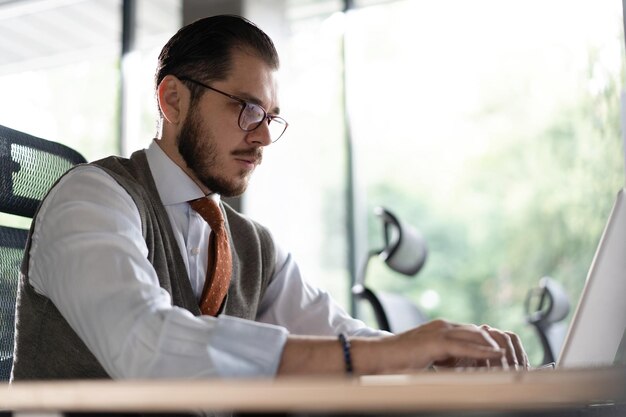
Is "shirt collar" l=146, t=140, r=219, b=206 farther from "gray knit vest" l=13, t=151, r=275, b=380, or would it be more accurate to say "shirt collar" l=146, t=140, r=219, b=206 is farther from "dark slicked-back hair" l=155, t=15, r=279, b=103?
"dark slicked-back hair" l=155, t=15, r=279, b=103

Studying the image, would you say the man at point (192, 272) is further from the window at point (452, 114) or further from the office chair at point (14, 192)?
the window at point (452, 114)

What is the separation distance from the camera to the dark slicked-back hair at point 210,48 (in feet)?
5.41

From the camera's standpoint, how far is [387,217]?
3049mm

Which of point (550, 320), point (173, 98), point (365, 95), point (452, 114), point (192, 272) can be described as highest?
point (173, 98)

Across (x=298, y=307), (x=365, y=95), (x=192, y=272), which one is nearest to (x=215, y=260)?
(x=192, y=272)

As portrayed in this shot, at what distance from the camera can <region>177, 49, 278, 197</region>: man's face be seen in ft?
5.36

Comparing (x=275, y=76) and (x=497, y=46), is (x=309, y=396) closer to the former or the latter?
(x=275, y=76)

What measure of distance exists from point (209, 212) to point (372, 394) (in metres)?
1.11

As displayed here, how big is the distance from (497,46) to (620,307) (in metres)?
4.07

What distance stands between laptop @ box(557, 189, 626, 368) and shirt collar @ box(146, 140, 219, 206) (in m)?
0.80

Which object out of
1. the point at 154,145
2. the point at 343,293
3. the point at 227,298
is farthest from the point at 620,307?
the point at 343,293

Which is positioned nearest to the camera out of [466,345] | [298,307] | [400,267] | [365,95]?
[466,345]

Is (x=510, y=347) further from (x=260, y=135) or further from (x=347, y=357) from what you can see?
(x=260, y=135)

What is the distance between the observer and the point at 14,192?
63.0 inches
